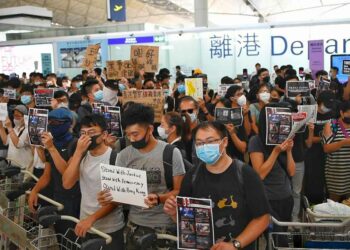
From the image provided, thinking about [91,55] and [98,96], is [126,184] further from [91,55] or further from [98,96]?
[91,55]

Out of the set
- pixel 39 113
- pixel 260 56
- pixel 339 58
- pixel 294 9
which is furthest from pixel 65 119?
pixel 294 9

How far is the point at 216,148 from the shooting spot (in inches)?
108

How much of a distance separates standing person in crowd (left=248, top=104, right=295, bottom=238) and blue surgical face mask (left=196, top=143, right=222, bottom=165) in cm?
115

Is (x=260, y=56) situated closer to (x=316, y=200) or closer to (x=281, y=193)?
(x=316, y=200)

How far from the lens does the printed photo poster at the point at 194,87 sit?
687 cm

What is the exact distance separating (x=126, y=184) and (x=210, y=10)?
29.4 metres

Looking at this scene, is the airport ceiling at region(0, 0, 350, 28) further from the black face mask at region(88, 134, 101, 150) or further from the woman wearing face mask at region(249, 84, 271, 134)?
the black face mask at region(88, 134, 101, 150)

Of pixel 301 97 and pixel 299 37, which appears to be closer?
pixel 301 97

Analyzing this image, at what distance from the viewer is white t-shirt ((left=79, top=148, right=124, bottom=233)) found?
137 inches

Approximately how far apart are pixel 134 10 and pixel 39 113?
113 ft

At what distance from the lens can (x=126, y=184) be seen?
2.99 m

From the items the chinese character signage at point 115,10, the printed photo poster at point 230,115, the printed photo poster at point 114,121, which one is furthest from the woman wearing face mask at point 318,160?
the chinese character signage at point 115,10

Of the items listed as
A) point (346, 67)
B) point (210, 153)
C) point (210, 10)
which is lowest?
point (210, 153)

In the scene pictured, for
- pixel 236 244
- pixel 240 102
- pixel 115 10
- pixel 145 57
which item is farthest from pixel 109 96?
pixel 115 10
